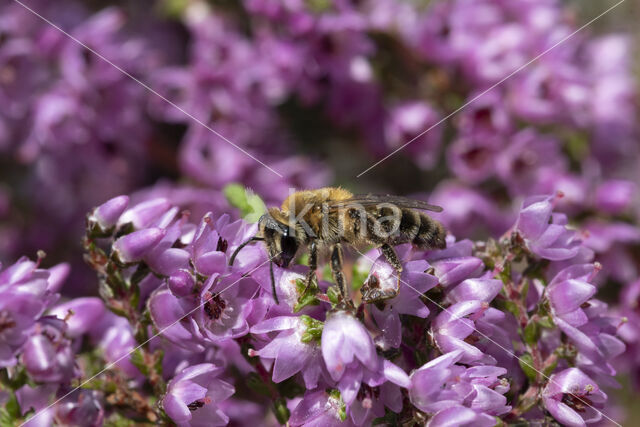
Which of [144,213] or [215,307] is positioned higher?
[144,213]

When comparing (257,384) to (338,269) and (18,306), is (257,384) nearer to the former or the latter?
(338,269)

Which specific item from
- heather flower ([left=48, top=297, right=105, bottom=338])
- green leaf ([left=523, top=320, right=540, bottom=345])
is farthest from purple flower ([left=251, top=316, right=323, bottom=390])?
heather flower ([left=48, top=297, right=105, bottom=338])

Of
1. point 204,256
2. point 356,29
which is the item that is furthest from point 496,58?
point 204,256

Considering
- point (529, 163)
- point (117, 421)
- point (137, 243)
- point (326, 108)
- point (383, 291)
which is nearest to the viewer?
point (383, 291)

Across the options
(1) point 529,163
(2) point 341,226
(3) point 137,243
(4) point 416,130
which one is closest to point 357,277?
(2) point 341,226

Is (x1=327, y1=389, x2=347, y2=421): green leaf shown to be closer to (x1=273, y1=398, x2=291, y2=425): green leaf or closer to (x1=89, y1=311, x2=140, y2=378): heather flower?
(x1=273, y1=398, x2=291, y2=425): green leaf

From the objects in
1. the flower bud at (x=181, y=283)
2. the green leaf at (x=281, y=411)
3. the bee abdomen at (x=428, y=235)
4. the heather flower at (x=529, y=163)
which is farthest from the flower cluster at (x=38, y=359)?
the heather flower at (x=529, y=163)

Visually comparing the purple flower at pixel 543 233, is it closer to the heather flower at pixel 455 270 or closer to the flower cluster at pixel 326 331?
the flower cluster at pixel 326 331
